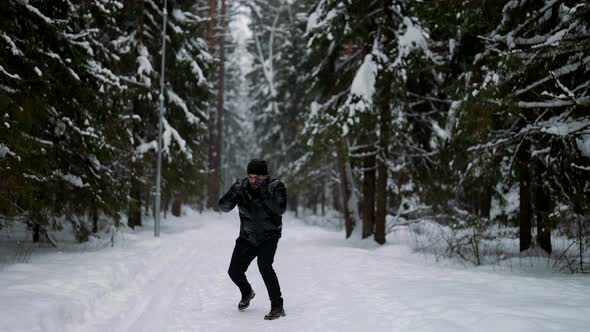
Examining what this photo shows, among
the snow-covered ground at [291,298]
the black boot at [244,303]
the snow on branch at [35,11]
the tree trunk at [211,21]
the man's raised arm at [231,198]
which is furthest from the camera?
the tree trunk at [211,21]

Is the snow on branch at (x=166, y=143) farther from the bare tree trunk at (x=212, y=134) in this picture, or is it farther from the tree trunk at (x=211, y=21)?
the tree trunk at (x=211, y=21)

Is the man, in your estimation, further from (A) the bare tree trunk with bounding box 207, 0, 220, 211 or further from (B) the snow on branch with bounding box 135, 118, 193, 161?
(A) the bare tree trunk with bounding box 207, 0, 220, 211

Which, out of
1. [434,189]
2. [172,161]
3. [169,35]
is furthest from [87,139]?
[434,189]

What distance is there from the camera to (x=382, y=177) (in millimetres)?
12859

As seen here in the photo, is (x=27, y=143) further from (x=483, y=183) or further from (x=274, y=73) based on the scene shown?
(x=274, y=73)

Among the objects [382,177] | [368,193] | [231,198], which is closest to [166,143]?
[368,193]

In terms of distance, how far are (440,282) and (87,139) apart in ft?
24.5

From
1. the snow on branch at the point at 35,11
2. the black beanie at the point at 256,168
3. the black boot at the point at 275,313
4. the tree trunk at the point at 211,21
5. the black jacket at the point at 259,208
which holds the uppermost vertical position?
the tree trunk at the point at 211,21

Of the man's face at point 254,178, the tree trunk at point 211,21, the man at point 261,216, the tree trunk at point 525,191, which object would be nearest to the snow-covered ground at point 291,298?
the man at point 261,216

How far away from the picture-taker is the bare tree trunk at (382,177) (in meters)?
11.9

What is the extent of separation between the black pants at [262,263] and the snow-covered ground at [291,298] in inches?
14.7

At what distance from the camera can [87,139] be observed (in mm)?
8953

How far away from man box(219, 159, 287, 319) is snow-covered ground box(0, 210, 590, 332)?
0.50m

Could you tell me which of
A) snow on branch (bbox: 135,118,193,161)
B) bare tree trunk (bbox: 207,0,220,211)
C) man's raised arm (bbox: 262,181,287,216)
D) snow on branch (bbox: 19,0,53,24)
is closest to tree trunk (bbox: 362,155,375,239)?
snow on branch (bbox: 135,118,193,161)
